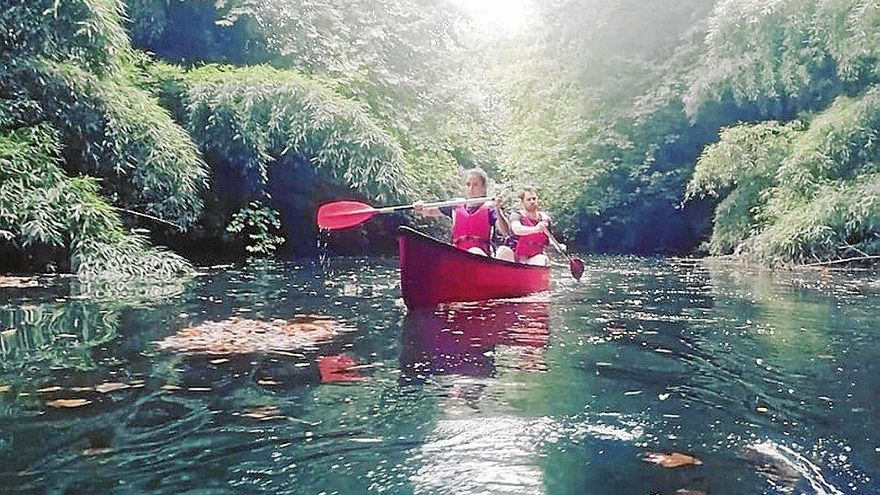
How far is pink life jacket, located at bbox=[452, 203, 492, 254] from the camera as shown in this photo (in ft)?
27.3

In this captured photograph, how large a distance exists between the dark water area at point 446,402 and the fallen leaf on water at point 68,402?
0.04 meters

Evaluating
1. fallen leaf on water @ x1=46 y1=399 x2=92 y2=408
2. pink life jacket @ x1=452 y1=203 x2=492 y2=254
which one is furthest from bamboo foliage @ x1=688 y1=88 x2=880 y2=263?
fallen leaf on water @ x1=46 y1=399 x2=92 y2=408

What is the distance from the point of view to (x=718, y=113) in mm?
18109

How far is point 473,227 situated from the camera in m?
8.36

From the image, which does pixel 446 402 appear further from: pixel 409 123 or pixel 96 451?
pixel 409 123

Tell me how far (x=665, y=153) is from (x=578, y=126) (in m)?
2.06

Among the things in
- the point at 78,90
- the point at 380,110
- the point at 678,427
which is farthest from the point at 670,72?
the point at 678,427

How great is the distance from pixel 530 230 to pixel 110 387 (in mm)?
5370

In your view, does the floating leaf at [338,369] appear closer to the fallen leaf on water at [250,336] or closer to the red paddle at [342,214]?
the fallen leaf on water at [250,336]

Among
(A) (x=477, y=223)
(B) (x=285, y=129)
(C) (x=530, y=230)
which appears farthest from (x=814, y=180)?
(B) (x=285, y=129)

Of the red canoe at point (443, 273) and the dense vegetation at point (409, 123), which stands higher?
the dense vegetation at point (409, 123)

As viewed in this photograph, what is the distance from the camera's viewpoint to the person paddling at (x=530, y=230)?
29.2 feet

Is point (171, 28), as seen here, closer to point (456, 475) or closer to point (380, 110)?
point (380, 110)

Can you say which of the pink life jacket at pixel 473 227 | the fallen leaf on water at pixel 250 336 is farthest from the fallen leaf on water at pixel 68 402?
the pink life jacket at pixel 473 227
